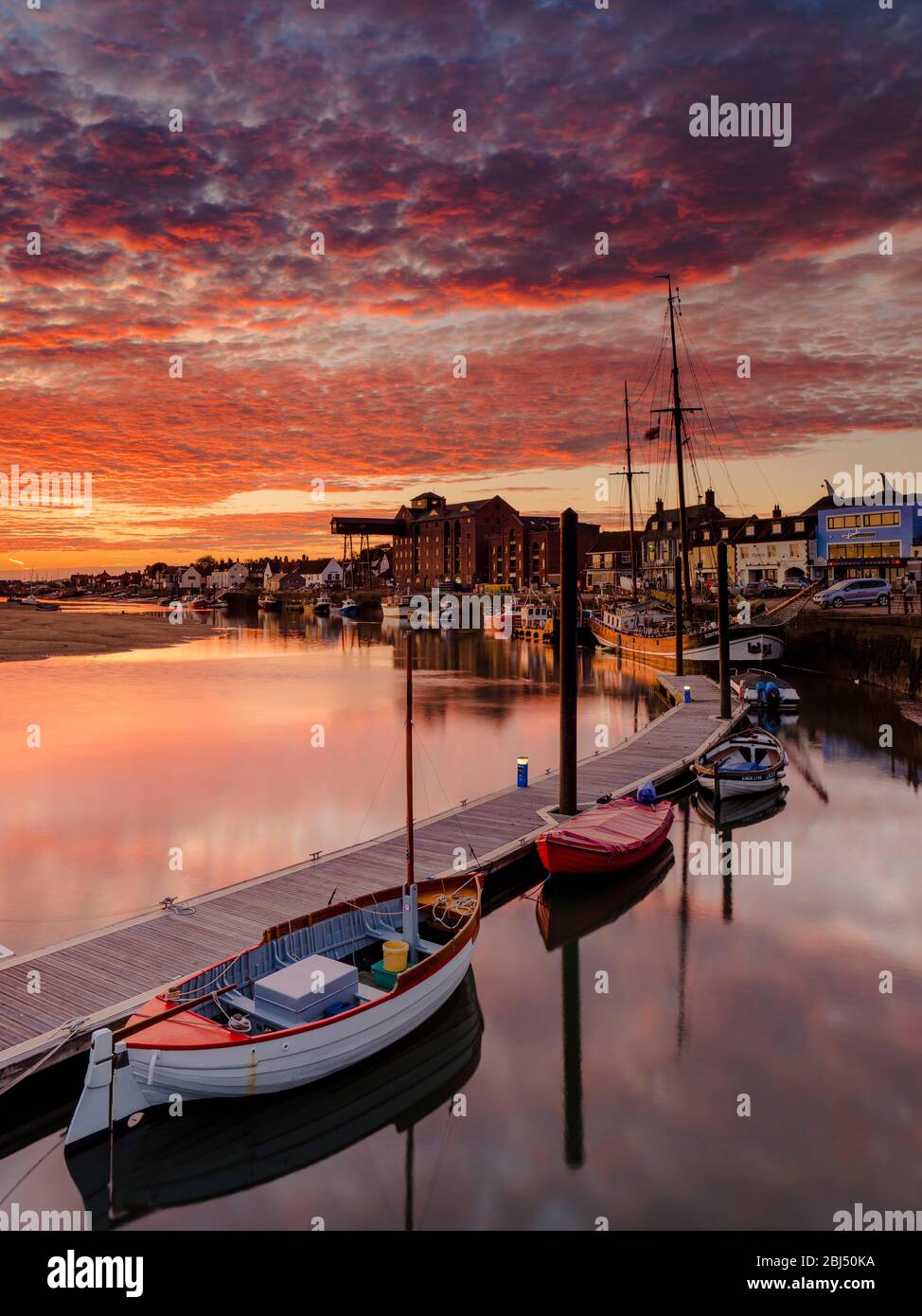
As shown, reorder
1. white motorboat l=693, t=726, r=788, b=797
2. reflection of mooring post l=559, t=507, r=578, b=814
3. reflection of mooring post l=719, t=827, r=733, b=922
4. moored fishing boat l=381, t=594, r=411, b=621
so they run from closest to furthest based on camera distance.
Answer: reflection of mooring post l=719, t=827, r=733, b=922
reflection of mooring post l=559, t=507, r=578, b=814
white motorboat l=693, t=726, r=788, b=797
moored fishing boat l=381, t=594, r=411, b=621

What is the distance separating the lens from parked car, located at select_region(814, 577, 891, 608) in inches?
2814

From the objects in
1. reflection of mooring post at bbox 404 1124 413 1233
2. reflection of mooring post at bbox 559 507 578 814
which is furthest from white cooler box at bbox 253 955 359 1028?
reflection of mooring post at bbox 559 507 578 814

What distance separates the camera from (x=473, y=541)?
17838 centimetres

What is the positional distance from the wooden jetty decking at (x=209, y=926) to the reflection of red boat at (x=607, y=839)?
1124mm

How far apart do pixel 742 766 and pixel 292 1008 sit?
69.1 ft

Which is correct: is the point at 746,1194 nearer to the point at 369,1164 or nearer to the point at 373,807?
the point at 369,1164

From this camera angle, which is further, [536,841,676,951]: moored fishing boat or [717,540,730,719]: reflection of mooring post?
[717,540,730,719]: reflection of mooring post

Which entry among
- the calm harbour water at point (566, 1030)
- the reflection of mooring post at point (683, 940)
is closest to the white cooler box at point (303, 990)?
the calm harbour water at point (566, 1030)

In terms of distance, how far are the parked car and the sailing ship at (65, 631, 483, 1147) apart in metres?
67.0

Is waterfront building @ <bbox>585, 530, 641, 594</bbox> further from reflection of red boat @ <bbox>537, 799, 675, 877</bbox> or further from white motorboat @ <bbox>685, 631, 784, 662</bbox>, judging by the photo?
reflection of red boat @ <bbox>537, 799, 675, 877</bbox>

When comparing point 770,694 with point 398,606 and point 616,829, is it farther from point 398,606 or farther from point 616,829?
point 398,606

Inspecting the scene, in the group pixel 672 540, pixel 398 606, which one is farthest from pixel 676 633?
pixel 398 606
